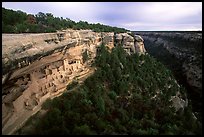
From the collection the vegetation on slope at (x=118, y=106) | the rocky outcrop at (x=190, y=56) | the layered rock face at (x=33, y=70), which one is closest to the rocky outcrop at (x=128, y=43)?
the vegetation on slope at (x=118, y=106)

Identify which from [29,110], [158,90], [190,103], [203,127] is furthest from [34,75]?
[190,103]

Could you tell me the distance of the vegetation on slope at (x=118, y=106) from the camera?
2050cm

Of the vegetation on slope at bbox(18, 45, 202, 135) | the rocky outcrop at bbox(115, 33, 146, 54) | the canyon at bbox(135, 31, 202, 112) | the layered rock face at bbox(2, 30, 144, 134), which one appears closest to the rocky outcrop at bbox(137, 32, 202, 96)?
→ the canyon at bbox(135, 31, 202, 112)

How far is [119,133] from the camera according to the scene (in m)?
21.2

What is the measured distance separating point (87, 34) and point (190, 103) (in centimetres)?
1580

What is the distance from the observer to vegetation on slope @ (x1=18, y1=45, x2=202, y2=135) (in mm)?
20500

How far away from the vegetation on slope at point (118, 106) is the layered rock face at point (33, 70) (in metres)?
1.00

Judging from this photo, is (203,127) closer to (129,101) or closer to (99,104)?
(129,101)

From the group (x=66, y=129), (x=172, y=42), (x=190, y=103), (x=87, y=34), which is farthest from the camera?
(x=172, y=42)

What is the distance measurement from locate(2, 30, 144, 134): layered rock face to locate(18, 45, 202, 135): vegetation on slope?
100 cm

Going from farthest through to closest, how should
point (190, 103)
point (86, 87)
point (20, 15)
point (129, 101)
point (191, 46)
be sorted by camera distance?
1. point (191, 46)
2. point (190, 103)
3. point (20, 15)
4. point (129, 101)
5. point (86, 87)

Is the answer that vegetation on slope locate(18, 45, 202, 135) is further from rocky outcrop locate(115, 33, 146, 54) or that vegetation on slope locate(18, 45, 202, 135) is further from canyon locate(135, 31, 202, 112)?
canyon locate(135, 31, 202, 112)

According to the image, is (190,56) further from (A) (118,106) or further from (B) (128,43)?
(A) (118,106)

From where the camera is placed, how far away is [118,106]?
1025 inches
